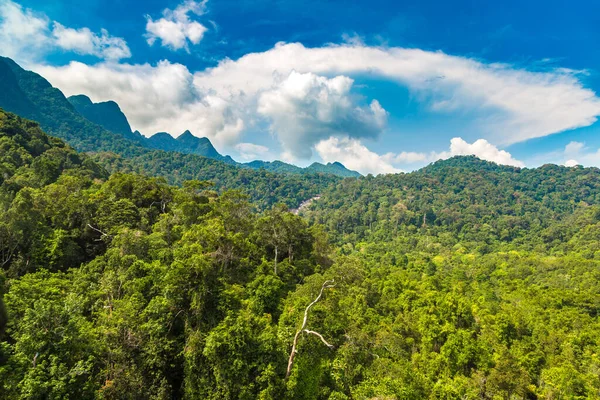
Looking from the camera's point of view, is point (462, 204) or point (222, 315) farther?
point (462, 204)

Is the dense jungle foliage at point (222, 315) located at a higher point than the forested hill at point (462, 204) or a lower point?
lower

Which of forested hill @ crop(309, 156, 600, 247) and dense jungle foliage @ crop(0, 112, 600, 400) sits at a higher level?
forested hill @ crop(309, 156, 600, 247)

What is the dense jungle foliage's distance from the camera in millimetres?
12250

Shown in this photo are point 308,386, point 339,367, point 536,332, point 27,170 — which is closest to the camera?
point 308,386

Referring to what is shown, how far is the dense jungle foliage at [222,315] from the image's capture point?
1225 centimetres

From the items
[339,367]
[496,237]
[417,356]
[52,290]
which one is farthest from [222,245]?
[496,237]

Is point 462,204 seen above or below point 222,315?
above

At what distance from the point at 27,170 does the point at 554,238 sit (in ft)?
401

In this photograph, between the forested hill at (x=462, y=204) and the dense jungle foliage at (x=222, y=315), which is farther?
the forested hill at (x=462, y=204)

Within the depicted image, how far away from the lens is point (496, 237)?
336 feet

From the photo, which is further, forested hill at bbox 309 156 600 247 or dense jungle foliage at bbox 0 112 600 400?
forested hill at bbox 309 156 600 247

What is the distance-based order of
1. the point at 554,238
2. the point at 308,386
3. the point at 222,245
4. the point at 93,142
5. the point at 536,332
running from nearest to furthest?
the point at 308,386, the point at 222,245, the point at 536,332, the point at 554,238, the point at 93,142

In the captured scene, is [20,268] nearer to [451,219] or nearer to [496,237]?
[496,237]

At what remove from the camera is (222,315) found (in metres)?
15.4
